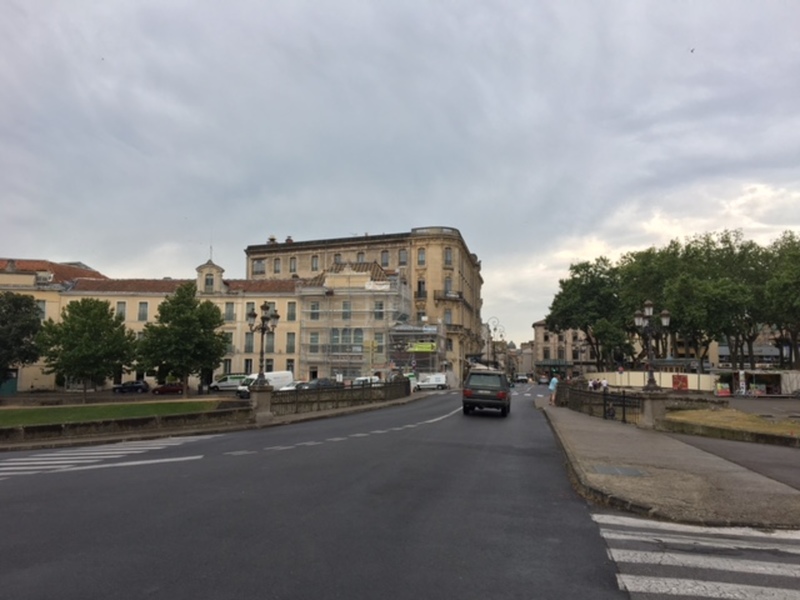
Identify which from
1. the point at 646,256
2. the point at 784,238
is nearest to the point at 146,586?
the point at 646,256

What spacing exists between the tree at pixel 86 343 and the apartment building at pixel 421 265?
31.8m

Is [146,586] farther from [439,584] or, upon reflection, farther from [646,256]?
[646,256]

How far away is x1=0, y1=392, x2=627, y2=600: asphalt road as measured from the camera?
5.34 meters

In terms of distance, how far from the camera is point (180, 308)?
55469mm

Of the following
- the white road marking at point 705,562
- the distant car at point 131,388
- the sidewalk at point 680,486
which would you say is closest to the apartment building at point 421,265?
the distant car at point 131,388

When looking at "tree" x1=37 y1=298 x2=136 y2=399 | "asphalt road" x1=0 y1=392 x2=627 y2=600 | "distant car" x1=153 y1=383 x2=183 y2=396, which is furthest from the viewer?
"distant car" x1=153 y1=383 x2=183 y2=396

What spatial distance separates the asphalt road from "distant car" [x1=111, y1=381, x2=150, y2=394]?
167ft

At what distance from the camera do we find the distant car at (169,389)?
192 ft

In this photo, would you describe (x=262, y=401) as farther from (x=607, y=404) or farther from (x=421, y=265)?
(x=421, y=265)

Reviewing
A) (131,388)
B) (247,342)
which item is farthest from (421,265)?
(131,388)

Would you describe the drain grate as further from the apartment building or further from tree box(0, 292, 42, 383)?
the apartment building

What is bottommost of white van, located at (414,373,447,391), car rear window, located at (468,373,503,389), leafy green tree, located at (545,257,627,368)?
white van, located at (414,373,447,391)

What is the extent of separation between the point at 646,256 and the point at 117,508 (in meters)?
70.6

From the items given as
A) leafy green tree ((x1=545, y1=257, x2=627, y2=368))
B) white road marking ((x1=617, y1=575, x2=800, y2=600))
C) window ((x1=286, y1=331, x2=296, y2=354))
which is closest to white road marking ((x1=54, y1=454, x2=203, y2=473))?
white road marking ((x1=617, y1=575, x2=800, y2=600))
